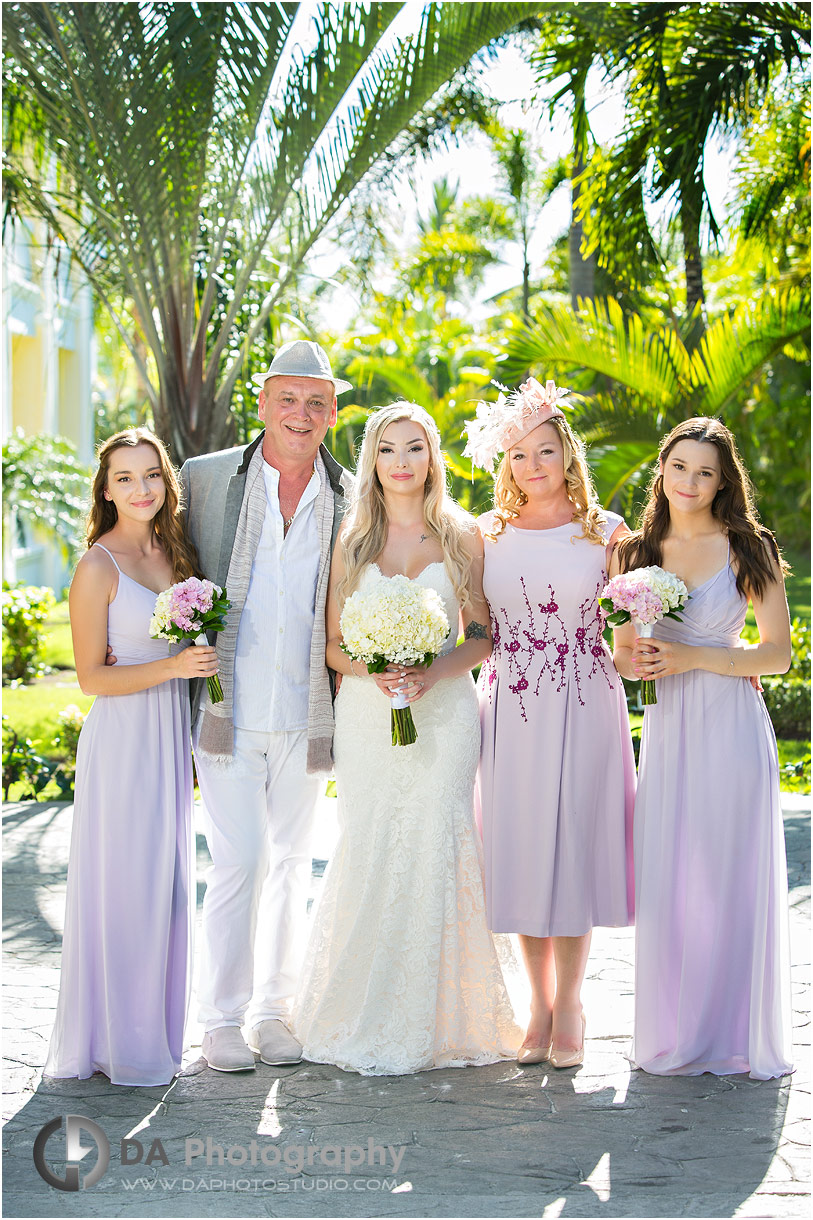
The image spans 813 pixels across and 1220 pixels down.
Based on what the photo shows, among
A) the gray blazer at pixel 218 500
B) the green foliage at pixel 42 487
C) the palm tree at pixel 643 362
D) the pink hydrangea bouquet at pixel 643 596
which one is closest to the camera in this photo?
the pink hydrangea bouquet at pixel 643 596

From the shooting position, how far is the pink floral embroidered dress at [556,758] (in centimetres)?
436

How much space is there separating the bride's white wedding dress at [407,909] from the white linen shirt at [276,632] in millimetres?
222

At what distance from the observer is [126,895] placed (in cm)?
428

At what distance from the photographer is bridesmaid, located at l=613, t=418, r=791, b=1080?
167 inches

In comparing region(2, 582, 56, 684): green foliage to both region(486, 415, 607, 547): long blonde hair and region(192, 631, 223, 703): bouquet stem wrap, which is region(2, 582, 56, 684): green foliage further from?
region(486, 415, 607, 547): long blonde hair

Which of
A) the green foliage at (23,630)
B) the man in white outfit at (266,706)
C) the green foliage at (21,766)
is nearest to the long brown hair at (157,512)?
the man in white outfit at (266,706)

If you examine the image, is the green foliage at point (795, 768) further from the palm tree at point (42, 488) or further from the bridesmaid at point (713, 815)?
the palm tree at point (42, 488)

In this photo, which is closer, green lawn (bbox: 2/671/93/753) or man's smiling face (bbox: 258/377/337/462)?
man's smiling face (bbox: 258/377/337/462)

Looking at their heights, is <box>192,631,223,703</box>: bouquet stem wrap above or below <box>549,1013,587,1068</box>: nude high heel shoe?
above

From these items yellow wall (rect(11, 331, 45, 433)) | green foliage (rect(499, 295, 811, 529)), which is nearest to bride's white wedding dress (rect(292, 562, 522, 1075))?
green foliage (rect(499, 295, 811, 529))

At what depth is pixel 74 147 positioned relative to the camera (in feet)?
25.2

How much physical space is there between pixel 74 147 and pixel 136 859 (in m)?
5.32

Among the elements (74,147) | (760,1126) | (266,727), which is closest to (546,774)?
(266,727)

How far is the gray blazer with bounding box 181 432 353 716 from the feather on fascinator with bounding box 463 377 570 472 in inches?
22.5
